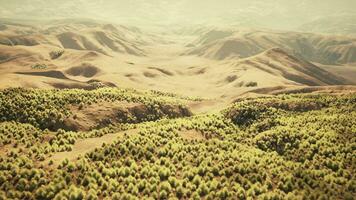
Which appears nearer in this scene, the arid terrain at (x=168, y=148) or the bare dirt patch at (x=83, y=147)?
the arid terrain at (x=168, y=148)

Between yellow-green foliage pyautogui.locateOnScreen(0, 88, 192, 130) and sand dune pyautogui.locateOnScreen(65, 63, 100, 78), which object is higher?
yellow-green foliage pyautogui.locateOnScreen(0, 88, 192, 130)

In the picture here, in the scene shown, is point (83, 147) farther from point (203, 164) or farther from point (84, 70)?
point (84, 70)

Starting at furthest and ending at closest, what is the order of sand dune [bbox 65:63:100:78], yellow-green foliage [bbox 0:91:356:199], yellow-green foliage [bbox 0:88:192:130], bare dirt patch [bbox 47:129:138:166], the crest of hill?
1. the crest of hill
2. sand dune [bbox 65:63:100:78]
3. yellow-green foliage [bbox 0:88:192:130]
4. bare dirt patch [bbox 47:129:138:166]
5. yellow-green foliage [bbox 0:91:356:199]

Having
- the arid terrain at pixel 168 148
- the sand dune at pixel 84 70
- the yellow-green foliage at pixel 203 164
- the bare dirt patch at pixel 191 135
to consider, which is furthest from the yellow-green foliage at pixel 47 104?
the sand dune at pixel 84 70

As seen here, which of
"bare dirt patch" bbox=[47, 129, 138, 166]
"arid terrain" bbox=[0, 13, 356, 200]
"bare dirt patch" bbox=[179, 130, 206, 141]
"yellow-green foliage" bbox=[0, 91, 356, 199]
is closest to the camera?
"yellow-green foliage" bbox=[0, 91, 356, 199]

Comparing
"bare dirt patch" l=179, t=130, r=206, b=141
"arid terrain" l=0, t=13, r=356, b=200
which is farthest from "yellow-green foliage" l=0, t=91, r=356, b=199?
"bare dirt patch" l=179, t=130, r=206, b=141

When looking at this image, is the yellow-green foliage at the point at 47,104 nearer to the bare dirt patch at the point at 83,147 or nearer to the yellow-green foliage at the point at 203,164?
the yellow-green foliage at the point at 203,164

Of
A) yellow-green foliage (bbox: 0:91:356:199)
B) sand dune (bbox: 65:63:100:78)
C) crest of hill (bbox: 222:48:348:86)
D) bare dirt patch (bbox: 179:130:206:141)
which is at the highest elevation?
yellow-green foliage (bbox: 0:91:356:199)

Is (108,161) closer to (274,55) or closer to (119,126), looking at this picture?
(119,126)

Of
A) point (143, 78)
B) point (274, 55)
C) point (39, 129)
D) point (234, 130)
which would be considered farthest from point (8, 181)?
point (274, 55)

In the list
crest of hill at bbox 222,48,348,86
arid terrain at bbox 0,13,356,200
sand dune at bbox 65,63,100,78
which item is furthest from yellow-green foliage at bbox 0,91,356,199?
sand dune at bbox 65,63,100,78

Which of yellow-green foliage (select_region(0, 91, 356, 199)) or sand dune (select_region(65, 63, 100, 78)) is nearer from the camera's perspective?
yellow-green foliage (select_region(0, 91, 356, 199))

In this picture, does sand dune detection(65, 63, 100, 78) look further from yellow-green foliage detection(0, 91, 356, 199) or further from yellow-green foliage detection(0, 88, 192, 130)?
yellow-green foliage detection(0, 91, 356, 199)
